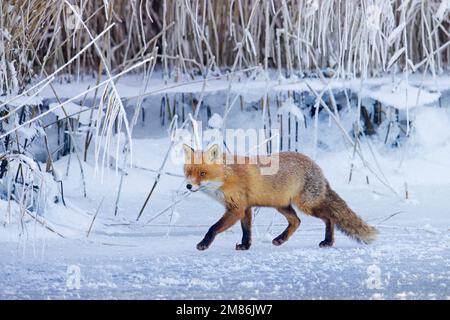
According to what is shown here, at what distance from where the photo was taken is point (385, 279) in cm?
334

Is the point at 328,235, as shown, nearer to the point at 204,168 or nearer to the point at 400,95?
the point at 204,168

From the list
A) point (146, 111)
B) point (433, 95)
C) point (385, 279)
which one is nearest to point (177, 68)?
point (146, 111)

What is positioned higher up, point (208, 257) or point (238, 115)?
point (238, 115)

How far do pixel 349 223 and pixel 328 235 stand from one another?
92 mm

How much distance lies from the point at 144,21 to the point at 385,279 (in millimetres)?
2487

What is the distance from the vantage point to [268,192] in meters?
3.71

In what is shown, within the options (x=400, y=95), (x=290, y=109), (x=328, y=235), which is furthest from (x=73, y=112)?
(x=400, y=95)

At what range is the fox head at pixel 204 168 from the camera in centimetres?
358

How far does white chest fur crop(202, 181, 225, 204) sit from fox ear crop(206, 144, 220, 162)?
8 centimetres

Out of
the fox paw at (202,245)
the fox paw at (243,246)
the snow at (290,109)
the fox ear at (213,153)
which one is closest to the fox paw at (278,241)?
the fox paw at (243,246)

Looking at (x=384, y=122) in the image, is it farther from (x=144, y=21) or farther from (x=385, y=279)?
(x=385, y=279)

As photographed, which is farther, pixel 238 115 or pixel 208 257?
pixel 238 115

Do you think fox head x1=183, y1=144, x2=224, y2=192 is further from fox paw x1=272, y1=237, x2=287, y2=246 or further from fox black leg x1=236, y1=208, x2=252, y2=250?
fox paw x1=272, y1=237, x2=287, y2=246

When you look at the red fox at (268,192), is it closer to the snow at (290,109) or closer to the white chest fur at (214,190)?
the white chest fur at (214,190)
